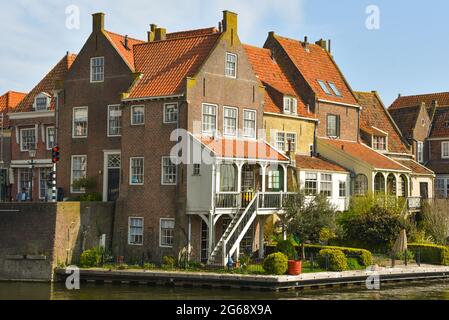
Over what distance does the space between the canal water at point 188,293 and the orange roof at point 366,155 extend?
15309mm

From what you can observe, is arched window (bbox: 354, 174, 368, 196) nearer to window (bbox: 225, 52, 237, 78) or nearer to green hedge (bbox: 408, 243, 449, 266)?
green hedge (bbox: 408, 243, 449, 266)

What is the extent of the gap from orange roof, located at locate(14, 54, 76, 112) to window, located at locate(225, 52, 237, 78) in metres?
13.4

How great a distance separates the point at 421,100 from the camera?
79.3 m

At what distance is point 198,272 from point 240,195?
553 cm

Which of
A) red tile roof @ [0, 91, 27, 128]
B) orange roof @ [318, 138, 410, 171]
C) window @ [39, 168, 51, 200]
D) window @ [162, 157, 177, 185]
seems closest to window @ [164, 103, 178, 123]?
window @ [162, 157, 177, 185]

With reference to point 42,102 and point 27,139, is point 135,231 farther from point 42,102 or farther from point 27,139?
point 27,139

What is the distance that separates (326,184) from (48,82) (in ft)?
64.4

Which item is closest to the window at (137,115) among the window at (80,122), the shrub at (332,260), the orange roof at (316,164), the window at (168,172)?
the window at (168,172)

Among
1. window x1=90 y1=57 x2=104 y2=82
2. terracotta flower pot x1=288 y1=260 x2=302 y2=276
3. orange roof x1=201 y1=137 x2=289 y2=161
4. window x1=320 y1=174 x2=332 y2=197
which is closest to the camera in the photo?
terracotta flower pot x1=288 y1=260 x2=302 y2=276

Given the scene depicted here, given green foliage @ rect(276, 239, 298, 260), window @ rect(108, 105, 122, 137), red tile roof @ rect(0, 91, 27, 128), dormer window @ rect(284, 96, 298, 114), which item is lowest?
green foliage @ rect(276, 239, 298, 260)

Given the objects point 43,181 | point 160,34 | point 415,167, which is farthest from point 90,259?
point 415,167

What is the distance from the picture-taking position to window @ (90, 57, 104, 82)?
1981 inches
